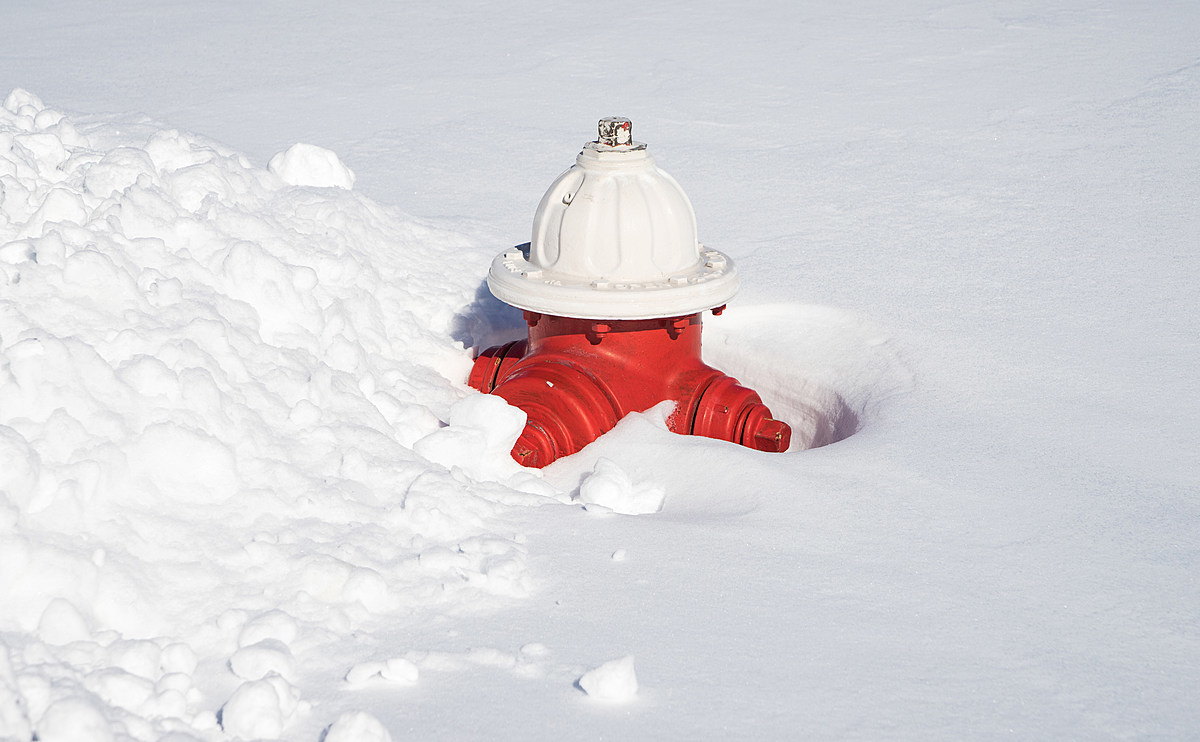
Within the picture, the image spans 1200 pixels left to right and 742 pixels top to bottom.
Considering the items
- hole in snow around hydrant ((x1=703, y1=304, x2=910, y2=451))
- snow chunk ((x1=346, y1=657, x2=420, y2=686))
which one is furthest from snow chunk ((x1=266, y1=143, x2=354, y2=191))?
snow chunk ((x1=346, y1=657, x2=420, y2=686))

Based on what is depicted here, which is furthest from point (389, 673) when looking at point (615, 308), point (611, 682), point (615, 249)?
point (615, 249)

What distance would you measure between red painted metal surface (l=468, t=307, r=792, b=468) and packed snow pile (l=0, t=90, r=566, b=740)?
290 millimetres

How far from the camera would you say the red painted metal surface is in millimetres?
2830

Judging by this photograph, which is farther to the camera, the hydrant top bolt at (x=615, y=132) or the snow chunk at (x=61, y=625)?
the hydrant top bolt at (x=615, y=132)

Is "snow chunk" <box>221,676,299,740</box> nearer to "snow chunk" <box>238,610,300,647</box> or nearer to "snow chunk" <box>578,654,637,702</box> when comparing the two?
"snow chunk" <box>238,610,300,647</box>

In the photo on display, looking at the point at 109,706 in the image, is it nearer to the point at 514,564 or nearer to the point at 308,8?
the point at 514,564

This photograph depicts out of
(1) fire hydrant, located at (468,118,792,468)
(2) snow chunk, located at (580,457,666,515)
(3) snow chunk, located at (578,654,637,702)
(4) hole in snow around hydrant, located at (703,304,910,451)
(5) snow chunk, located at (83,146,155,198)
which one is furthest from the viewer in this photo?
(4) hole in snow around hydrant, located at (703,304,910,451)

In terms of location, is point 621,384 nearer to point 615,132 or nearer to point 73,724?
point 615,132

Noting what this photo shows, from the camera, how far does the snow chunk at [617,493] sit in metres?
2.38

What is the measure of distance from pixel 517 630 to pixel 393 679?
0.23 metres

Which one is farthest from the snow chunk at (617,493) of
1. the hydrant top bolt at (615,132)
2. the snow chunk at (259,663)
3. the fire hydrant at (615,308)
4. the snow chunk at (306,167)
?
the snow chunk at (306,167)

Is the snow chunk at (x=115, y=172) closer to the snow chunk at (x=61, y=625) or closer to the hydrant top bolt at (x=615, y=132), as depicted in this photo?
the hydrant top bolt at (x=615, y=132)

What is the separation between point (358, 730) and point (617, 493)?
1.00 metres

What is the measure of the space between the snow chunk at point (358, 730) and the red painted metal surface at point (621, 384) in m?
1.34
